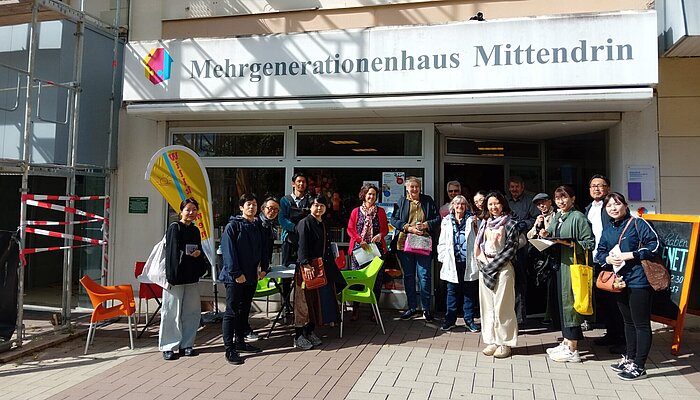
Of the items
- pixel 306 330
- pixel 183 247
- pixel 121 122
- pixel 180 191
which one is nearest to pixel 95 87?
pixel 121 122

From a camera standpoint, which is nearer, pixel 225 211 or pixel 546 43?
pixel 546 43

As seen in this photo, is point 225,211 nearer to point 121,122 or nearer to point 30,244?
point 121,122

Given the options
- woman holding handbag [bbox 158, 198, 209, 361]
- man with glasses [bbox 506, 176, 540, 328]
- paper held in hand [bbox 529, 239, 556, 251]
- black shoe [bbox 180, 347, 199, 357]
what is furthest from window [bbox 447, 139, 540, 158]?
black shoe [bbox 180, 347, 199, 357]

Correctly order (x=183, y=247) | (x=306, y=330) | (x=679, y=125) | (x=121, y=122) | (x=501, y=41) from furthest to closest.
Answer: (x=121, y=122)
(x=679, y=125)
(x=501, y=41)
(x=306, y=330)
(x=183, y=247)

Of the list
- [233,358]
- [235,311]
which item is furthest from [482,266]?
[233,358]

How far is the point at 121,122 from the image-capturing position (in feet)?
24.3

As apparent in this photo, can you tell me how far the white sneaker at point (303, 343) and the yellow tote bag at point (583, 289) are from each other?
2602 millimetres

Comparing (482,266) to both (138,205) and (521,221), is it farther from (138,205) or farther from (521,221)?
(138,205)

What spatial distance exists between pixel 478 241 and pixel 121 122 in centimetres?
550

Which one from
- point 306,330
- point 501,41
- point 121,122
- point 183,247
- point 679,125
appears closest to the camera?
point 183,247

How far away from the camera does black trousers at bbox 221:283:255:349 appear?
4816 mm

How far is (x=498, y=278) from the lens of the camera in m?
4.77

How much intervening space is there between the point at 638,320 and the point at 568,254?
788 millimetres

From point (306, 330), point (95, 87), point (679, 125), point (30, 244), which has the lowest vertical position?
point (306, 330)
